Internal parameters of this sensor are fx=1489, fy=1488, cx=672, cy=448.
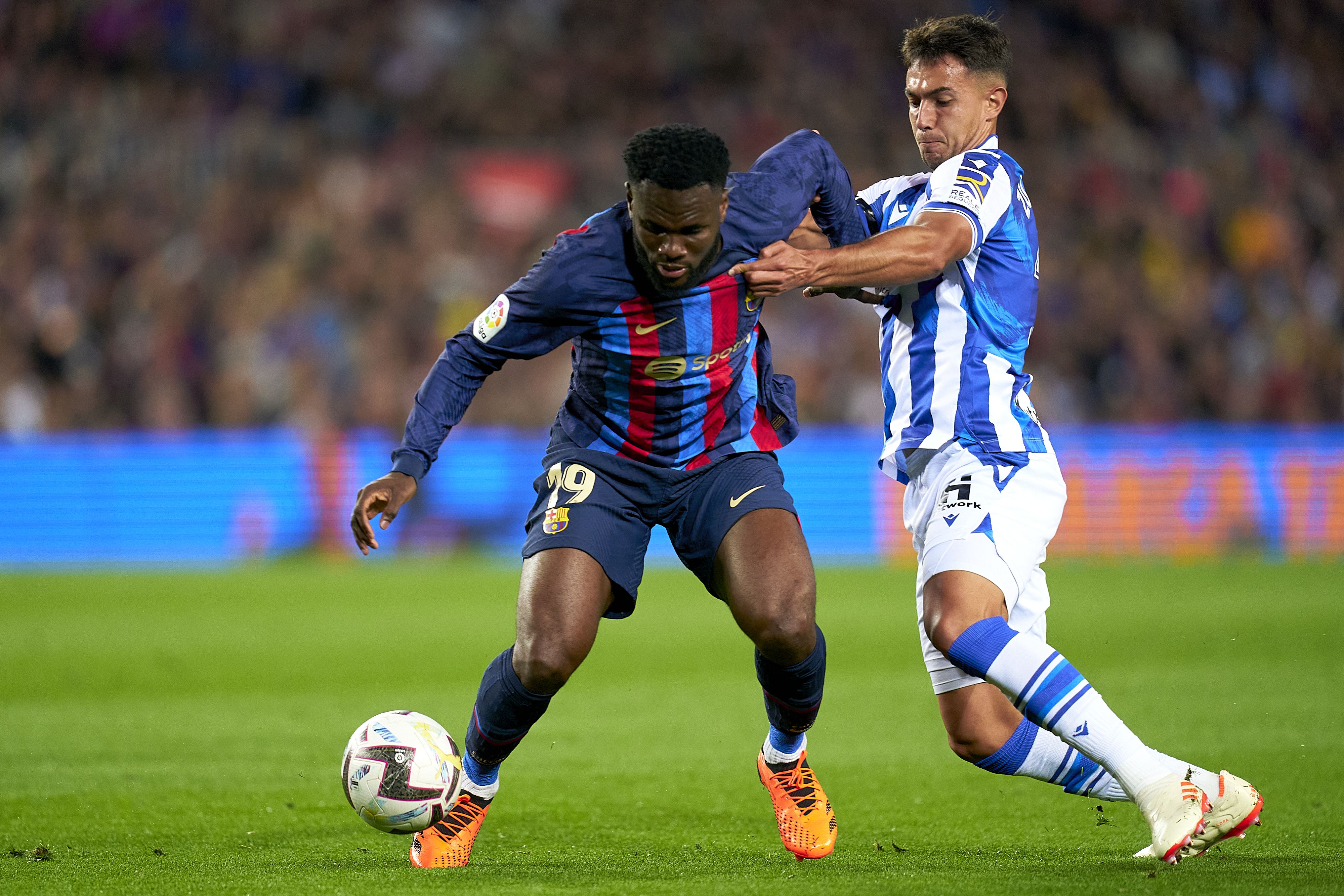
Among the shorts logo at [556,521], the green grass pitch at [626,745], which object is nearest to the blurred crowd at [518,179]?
the green grass pitch at [626,745]

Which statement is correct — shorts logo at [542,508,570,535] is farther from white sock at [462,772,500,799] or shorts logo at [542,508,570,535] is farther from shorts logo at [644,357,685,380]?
white sock at [462,772,500,799]

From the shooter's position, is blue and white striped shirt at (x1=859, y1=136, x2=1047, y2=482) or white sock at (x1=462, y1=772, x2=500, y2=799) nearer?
blue and white striped shirt at (x1=859, y1=136, x2=1047, y2=482)

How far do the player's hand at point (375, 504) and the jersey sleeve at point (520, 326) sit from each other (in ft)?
0.32

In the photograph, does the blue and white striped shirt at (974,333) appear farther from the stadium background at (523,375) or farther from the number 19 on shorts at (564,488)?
the stadium background at (523,375)

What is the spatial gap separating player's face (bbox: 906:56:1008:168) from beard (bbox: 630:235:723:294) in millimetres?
764

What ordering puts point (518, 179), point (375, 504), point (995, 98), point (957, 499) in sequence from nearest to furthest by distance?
point (375, 504), point (957, 499), point (995, 98), point (518, 179)

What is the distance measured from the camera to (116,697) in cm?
819

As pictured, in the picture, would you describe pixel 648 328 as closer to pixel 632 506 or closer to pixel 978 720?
pixel 632 506

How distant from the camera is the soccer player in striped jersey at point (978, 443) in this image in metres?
3.91

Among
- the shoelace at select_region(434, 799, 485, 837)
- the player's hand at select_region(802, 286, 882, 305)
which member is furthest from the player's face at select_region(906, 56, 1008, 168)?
the shoelace at select_region(434, 799, 485, 837)

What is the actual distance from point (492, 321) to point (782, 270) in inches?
34.8

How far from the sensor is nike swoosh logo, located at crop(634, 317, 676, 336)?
448 centimetres

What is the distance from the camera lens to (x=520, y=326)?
14.5 ft

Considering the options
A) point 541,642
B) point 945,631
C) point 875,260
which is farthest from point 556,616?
point 875,260
